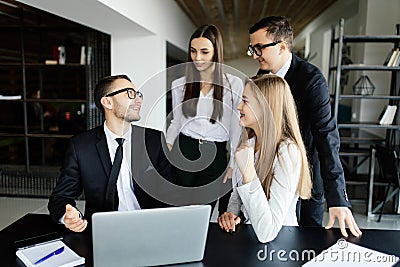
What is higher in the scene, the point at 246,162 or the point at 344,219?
the point at 246,162

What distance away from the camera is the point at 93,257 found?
122 cm

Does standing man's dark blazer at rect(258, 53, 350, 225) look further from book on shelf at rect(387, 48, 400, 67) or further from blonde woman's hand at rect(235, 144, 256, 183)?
book on shelf at rect(387, 48, 400, 67)

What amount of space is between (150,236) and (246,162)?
43cm

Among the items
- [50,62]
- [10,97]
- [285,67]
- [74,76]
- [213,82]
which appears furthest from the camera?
[74,76]

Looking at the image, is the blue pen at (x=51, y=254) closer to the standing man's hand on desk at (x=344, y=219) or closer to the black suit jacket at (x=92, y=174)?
the black suit jacket at (x=92, y=174)

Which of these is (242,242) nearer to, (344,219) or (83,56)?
(344,219)

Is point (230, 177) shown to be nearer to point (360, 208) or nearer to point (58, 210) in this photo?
point (58, 210)

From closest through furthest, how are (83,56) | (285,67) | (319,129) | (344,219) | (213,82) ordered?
1. (344,219)
2. (319,129)
3. (285,67)
4. (213,82)
5. (83,56)

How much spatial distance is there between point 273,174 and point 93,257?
74cm

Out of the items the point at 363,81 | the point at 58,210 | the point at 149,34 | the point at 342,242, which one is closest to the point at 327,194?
the point at 342,242

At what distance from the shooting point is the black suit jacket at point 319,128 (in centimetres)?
164

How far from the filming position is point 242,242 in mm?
1432

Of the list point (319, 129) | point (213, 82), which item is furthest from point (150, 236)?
point (213, 82)

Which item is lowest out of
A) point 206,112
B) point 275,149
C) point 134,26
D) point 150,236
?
point 150,236
